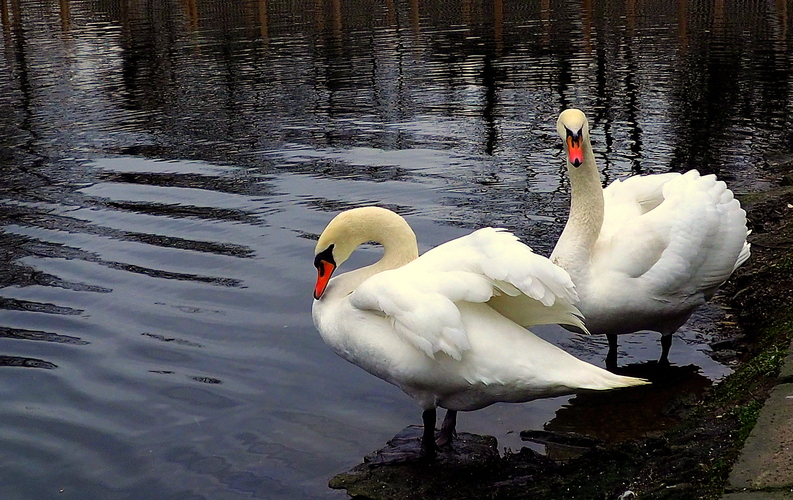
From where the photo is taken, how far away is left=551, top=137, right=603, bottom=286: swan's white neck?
15.9 ft

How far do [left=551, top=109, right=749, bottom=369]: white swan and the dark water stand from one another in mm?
417

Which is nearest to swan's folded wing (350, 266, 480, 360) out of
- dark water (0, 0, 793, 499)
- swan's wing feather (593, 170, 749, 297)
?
dark water (0, 0, 793, 499)

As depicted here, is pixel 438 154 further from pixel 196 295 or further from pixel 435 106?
pixel 196 295

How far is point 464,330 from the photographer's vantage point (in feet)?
12.3

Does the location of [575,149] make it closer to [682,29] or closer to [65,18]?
[682,29]

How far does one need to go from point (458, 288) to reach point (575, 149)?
1612mm

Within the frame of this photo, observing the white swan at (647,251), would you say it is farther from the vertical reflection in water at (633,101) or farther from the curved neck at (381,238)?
the vertical reflection in water at (633,101)

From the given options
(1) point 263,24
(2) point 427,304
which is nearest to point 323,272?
(2) point 427,304

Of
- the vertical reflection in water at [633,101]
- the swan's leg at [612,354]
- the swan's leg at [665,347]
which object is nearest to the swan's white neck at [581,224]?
the swan's leg at [612,354]

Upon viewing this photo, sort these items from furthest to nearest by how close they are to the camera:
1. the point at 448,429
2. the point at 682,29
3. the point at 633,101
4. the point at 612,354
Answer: the point at 682,29, the point at 633,101, the point at 612,354, the point at 448,429

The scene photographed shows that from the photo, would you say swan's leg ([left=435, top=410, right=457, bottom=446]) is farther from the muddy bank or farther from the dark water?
the dark water

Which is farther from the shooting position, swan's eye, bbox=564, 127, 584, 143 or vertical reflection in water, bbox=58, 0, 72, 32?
vertical reflection in water, bbox=58, 0, 72, 32

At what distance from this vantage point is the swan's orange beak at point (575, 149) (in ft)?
16.6

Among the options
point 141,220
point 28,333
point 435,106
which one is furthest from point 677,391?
point 435,106
